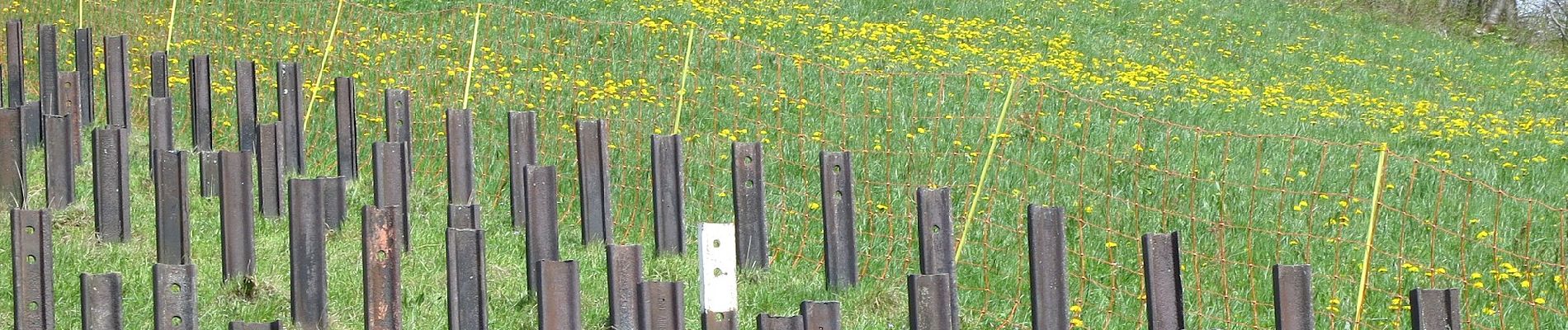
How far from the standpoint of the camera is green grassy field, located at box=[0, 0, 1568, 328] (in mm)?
5457

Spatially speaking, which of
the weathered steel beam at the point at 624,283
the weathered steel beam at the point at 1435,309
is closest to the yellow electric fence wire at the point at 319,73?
the weathered steel beam at the point at 624,283

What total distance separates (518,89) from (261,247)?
4016mm

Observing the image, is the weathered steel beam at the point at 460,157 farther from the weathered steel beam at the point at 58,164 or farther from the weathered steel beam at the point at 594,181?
the weathered steel beam at the point at 58,164

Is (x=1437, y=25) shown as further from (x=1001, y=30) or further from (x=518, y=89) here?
(x=518, y=89)

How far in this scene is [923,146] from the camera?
27.5 feet

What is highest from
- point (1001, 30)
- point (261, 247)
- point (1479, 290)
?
point (1001, 30)

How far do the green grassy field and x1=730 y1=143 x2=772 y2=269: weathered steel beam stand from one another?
4.7 inches

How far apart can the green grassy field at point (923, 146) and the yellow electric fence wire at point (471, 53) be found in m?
0.06

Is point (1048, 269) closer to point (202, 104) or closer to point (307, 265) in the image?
point (307, 265)

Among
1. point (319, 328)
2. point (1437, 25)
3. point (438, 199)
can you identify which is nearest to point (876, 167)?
point (438, 199)

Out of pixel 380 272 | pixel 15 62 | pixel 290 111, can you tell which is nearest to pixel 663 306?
pixel 380 272

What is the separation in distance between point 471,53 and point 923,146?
242 cm

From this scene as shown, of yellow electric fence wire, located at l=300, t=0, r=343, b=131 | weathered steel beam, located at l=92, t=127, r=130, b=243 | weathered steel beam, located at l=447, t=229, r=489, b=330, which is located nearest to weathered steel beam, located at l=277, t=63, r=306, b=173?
yellow electric fence wire, located at l=300, t=0, r=343, b=131

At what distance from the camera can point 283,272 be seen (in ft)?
15.9
